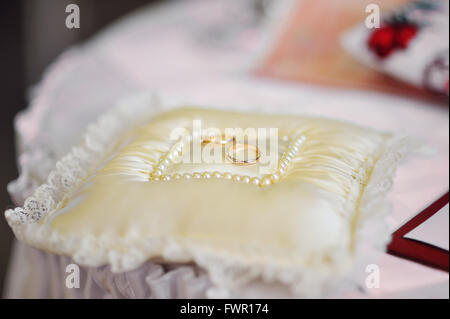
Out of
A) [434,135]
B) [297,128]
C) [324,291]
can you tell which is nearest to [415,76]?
[434,135]

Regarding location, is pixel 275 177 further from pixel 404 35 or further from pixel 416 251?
pixel 404 35

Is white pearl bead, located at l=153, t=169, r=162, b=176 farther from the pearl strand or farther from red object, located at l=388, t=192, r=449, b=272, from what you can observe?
red object, located at l=388, t=192, r=449, b=272

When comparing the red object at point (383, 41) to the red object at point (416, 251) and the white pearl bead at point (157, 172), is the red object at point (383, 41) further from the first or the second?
the white pearl bead at point (157, 172)

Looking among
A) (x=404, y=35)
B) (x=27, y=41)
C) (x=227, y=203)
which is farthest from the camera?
(x=27, y=41)

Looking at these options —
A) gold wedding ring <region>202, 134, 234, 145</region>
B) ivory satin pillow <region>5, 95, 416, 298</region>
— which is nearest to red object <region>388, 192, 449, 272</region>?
ivory satin pillow <region>5, 95, 416, 298</region>

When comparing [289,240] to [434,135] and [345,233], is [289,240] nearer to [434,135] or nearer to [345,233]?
[345,233]

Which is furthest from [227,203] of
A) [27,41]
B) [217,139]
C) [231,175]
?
[27,41]

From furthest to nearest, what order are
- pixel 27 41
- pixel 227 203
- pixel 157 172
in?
pixel 27 41 < pixel 157 172 < pixel 227 203
